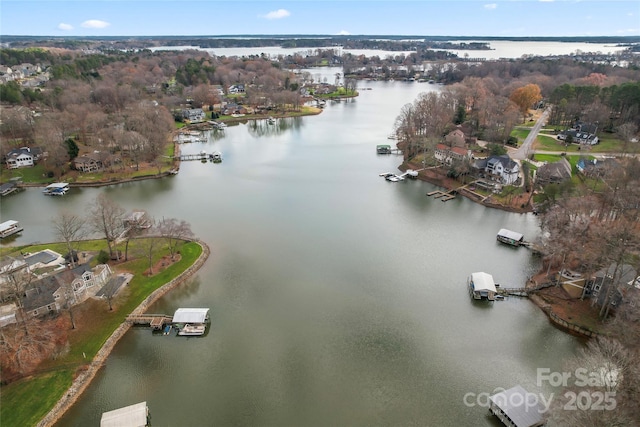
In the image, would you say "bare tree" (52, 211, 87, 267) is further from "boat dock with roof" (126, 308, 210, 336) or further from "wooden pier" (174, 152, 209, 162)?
"wooden pier" (174, 152, 209, 162)

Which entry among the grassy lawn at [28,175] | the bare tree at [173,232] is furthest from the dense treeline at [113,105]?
the bare tree at [173,232]

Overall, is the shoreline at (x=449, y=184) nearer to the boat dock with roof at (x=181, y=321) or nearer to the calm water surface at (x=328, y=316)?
the calm water surface at (x=328, y=316)

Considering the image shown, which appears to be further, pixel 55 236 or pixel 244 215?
pixel 244 215

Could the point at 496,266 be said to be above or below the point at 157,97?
below

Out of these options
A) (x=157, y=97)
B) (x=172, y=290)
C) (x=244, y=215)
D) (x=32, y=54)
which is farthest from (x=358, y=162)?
(x=32, y=54)

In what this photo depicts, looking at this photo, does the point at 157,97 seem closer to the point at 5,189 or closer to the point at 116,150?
the point at 116,150

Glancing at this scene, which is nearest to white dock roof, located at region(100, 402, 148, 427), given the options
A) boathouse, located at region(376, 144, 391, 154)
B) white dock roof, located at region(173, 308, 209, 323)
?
white dock roof, located at region(173, 308, 209, 323)

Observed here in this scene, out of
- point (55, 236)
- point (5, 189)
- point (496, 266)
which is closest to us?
point (496, 266)

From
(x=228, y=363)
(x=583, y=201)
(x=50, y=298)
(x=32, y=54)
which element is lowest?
(x=228, y=363)
